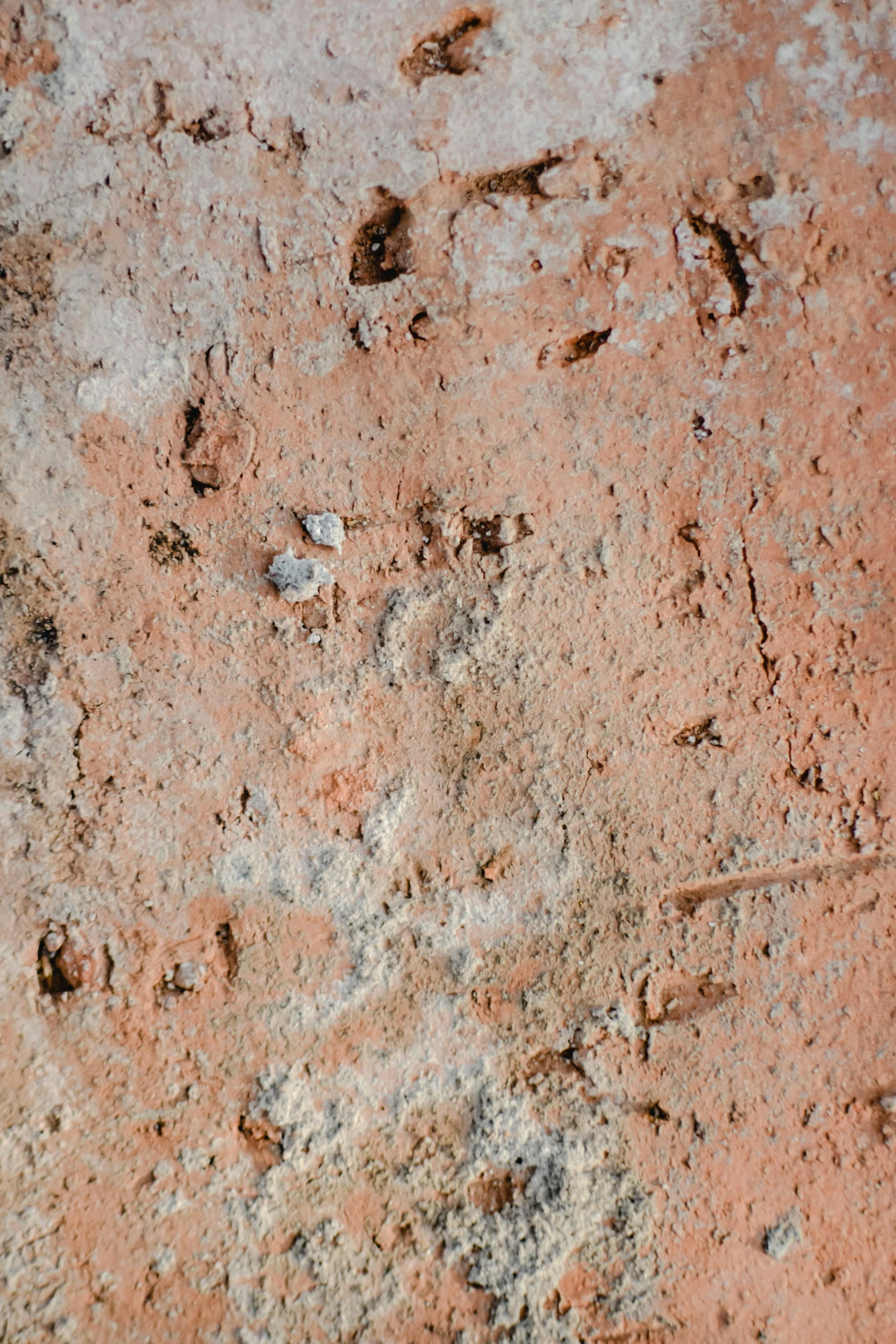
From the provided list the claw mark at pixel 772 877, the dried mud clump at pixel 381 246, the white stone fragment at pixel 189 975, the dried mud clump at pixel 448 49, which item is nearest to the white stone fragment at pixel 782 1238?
the claw mark at pixel 772 877

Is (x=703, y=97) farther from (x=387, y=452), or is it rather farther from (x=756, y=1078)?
(x=756, y=1078)

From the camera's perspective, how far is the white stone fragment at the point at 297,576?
58.8 inches

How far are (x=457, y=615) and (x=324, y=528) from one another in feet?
0.93

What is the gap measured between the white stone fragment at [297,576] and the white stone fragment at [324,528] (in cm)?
4

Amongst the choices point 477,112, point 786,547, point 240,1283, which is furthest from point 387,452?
point 240,1283

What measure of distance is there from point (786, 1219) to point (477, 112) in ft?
6.42

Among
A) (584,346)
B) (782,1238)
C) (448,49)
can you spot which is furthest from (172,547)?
(782,1238)

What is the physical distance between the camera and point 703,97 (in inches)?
57.7

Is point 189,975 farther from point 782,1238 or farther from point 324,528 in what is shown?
point 782,1238

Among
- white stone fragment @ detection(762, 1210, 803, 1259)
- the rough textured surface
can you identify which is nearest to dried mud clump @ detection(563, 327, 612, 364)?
the rough textured surface

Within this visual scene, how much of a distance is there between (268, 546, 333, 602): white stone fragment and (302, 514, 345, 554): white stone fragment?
4 cm

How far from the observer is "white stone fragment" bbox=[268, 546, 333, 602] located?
1494 mm

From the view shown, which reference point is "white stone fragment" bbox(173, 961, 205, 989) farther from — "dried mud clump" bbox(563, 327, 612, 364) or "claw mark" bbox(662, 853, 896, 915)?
"dried mud clump" bbox(563, 327, 612, 364)

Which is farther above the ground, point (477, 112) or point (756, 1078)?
point (477, 112)
